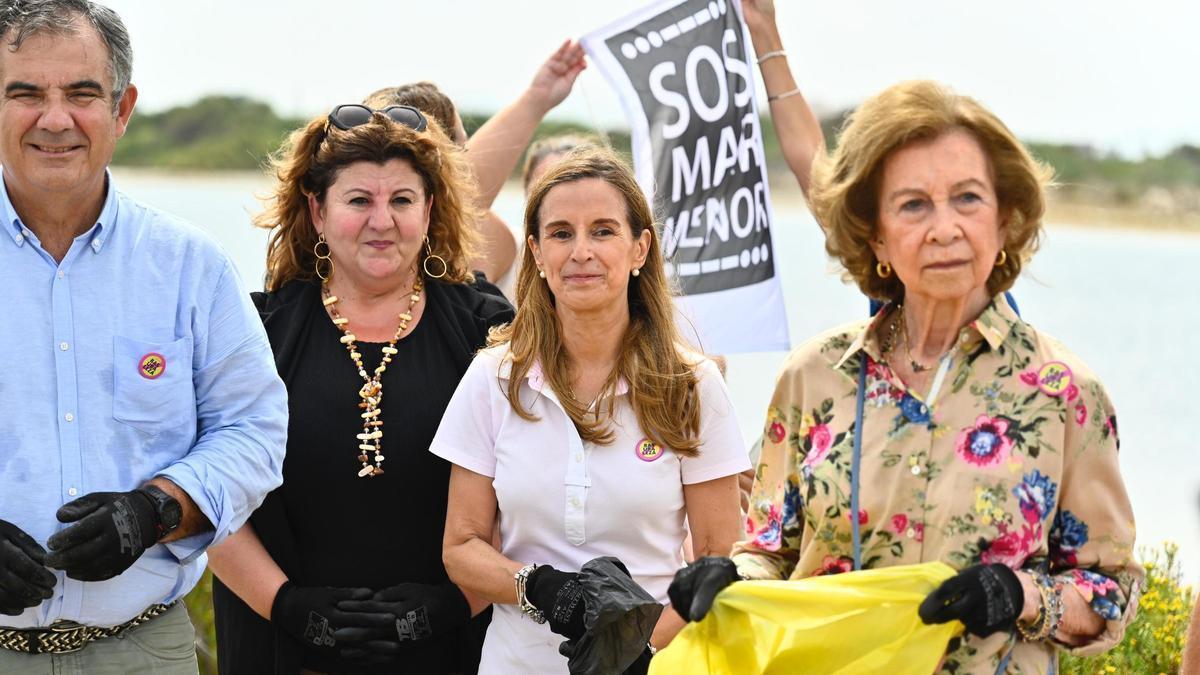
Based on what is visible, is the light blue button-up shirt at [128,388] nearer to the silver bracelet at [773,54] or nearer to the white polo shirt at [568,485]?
the white polo shirt at [568,485]

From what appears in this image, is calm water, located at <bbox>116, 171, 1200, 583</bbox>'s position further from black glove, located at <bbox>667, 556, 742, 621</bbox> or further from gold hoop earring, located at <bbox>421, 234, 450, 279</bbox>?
black glove, located at <bbox>667, 556, 742, 621</bbox>

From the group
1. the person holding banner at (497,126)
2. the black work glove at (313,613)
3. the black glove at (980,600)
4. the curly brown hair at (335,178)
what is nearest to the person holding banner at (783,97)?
the person holding banner at (497,126)

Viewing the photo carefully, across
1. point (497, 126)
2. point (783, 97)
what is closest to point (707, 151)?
point (783, 97)

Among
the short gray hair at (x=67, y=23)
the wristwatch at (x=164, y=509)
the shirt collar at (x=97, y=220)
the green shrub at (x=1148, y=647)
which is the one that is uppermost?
the short gray hair at (x=67, y=23)

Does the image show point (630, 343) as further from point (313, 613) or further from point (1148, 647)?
point (1148, 647)

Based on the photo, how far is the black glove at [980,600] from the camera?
2.49 meters

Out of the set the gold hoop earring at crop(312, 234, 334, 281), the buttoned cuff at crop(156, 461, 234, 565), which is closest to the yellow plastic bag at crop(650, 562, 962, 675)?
the buttoned cuff at crop(156, 461, 234, 565)

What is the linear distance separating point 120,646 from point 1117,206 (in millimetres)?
17741

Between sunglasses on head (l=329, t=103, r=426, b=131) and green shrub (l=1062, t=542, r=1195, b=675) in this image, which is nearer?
sunglasses on head (l=329, t=103, r=426, b=131)

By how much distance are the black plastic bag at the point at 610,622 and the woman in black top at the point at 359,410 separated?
577mm

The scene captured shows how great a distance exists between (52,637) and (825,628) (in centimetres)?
151

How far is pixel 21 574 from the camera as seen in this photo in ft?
9.29

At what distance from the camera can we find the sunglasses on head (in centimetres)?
397

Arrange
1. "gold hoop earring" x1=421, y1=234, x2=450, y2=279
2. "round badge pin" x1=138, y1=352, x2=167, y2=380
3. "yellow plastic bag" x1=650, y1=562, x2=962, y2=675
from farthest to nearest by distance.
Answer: "gold hoop earring" x1=421, y1=234, x2=450, y2=279 → "round badge pin" x1=138, y1=352, x2=167, y2=380 → "yellow plastic bag" x1=650, y1=562, x2=962, y2=675
